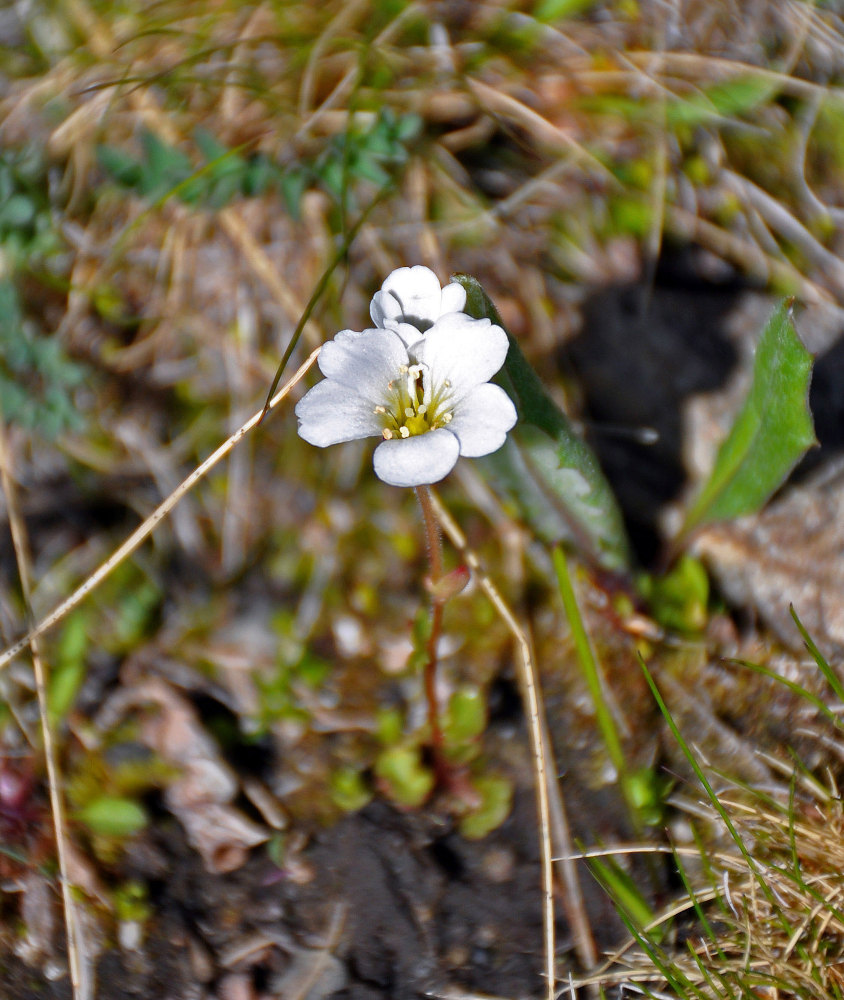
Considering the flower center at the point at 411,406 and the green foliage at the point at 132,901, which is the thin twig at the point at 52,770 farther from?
the flower center at the point at 411,406

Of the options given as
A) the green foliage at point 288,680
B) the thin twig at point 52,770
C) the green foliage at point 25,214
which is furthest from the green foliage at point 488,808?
the green foliage at point 25,214

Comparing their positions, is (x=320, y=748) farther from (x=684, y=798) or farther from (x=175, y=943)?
(x=684, y=798)

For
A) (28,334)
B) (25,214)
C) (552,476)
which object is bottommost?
(552,476)

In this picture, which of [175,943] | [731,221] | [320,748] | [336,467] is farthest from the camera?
[731,221]

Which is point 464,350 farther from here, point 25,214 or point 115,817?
point 25,214

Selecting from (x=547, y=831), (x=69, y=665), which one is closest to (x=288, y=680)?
(x=69, y=665)

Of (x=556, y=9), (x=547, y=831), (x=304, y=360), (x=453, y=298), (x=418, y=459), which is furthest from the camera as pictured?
(x=556, y=9)

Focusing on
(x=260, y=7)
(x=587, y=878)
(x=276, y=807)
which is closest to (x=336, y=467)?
(x=276, y=807)
